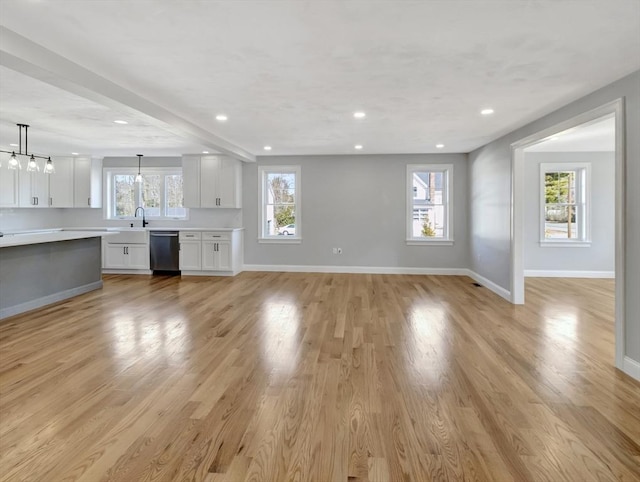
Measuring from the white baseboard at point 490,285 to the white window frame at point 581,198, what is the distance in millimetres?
1615

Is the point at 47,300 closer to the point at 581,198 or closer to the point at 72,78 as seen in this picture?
the point at 72,78

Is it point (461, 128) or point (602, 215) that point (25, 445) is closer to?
point (461, 128)

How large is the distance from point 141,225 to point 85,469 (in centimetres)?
711

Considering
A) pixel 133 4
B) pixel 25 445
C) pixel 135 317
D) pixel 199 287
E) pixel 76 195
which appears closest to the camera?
pixel 25 445

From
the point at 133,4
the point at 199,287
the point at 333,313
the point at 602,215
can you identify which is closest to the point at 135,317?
the point at 199,287

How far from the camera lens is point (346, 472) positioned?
5.95 ft

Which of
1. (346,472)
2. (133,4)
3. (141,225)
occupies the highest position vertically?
(133,4)

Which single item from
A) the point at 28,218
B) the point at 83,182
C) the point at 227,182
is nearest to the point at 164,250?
the point at 227,182

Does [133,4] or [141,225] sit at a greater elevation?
[133,4]

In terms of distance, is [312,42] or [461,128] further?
[461,128]

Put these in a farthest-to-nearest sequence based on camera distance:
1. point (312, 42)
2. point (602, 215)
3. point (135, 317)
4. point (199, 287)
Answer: point (602, 215), point (199, 287), point (135, 317), point (312, 42)

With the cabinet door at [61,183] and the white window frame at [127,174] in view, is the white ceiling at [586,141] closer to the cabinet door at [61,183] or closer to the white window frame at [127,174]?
the white window frame at [127,174]

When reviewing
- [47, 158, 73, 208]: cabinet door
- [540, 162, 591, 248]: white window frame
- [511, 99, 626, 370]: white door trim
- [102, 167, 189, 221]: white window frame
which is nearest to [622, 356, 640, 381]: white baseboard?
[511, 99, 626, 370]: white door trim

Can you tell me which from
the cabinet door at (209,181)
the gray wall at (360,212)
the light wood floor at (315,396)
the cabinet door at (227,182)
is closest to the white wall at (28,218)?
the cabinet door at (209,181)
